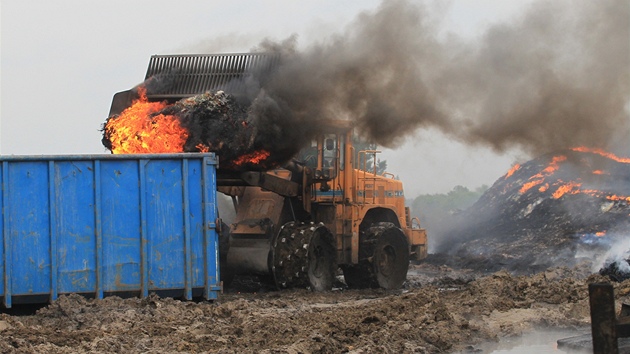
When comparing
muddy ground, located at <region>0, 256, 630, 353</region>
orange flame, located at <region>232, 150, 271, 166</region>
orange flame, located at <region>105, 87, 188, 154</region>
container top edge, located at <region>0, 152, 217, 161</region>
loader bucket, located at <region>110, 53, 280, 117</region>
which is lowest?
muddy ground, located at <region>0, 256, 630, 353</region>

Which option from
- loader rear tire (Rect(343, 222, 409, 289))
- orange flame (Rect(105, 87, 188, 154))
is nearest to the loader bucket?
→ orange flame (Rect(105, 87, 188, 154))

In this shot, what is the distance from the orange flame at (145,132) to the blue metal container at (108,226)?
252 centimetres

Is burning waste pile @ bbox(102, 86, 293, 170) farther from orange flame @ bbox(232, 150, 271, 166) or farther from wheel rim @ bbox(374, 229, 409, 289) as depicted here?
wheel rim @ bbox(374, 229, 409, 289)

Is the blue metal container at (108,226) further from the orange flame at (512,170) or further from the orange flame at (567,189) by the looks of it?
the orange flame at (512,170)

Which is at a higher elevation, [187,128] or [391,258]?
[187,128]

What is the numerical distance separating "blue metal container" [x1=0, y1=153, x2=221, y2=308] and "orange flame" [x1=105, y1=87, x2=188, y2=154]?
2.52 meters

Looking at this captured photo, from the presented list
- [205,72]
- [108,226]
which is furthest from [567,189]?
[108,226]

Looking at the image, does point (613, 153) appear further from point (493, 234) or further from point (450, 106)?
point (450, 106)

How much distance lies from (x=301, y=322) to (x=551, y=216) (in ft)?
63.0

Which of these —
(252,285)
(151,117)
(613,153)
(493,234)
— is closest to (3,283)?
(151,117)

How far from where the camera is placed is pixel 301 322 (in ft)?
40.4

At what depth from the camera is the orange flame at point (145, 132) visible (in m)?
16.0

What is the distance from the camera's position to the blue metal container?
13047 mm

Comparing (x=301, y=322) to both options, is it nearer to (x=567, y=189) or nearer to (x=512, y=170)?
(x=567, y=189)
